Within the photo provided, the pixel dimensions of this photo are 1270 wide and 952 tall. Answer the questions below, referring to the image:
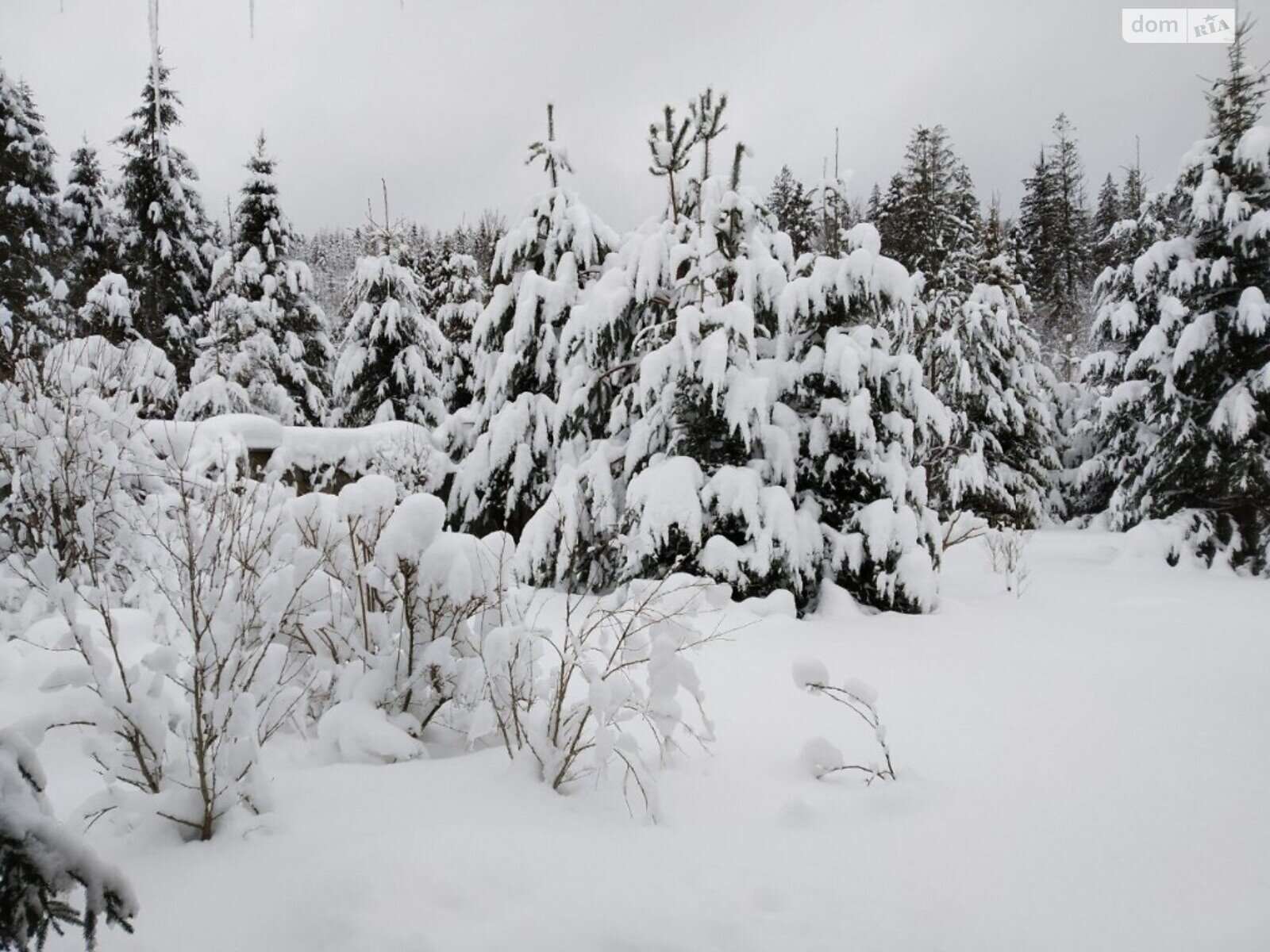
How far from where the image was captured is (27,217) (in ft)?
49.6

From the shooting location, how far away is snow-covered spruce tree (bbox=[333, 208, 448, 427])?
14.9 meters

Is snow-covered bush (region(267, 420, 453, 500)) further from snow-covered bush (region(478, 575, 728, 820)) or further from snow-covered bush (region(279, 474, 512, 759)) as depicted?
snow-covered bush (region(478, 575, 728, 820))

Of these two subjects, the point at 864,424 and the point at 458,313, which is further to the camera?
the point at 458,313

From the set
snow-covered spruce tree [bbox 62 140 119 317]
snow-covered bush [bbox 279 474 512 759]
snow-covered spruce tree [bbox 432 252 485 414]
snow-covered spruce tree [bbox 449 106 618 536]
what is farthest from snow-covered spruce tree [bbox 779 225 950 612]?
snow-covered spruce tree [bbox 62 140 119 317]

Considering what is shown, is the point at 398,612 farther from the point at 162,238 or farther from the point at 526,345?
the point at 162,238

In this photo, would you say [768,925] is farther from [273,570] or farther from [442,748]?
[273,570]

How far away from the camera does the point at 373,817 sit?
2.13 metres

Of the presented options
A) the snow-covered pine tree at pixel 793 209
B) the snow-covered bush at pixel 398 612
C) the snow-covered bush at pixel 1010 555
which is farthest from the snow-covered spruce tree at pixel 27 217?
the snow-covered pine tree at pixel 793 209

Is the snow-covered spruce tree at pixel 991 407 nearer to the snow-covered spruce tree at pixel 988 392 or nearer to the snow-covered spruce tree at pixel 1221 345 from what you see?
the snow-covered spruce tree at pixel 988 392

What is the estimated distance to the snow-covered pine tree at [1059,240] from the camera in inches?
1323

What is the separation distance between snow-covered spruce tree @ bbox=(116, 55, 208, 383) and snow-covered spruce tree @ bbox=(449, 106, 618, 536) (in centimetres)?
1301

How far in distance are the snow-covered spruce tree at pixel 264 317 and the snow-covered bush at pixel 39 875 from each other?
664 inches

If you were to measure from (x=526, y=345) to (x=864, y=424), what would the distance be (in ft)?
13.7

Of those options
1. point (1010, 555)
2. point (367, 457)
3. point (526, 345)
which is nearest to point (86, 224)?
point (367, 457)
